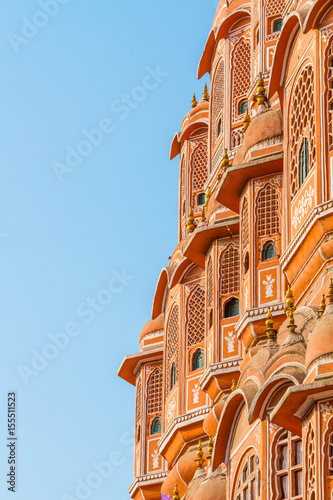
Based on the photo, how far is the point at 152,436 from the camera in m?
33.6

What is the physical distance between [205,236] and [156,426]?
21.5ft

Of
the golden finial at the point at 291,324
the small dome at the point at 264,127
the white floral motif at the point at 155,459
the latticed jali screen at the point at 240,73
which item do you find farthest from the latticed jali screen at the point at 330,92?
the white floral motif at the point at 155,459

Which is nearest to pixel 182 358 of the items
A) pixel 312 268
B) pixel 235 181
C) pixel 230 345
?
pixel 230 345

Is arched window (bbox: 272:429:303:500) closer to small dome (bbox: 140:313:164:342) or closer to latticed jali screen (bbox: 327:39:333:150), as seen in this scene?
latticed jali screen (bbox: 327:39:333:150)

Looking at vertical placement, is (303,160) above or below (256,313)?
above

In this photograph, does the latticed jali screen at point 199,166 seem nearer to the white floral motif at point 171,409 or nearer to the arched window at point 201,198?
the arched window at point 201,198

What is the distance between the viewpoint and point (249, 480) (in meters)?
20.5

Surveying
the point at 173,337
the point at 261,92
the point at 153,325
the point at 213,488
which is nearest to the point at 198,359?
the point at 173,337

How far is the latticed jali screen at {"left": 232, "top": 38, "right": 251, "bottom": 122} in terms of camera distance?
3117 centimetres

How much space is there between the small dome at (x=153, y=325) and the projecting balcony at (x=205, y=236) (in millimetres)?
4321

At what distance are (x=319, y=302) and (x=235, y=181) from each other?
5.52 meters

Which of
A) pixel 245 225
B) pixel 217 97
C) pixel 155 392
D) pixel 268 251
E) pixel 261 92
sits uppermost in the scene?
pixel 217 97

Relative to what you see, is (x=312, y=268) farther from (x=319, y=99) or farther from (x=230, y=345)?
(x=230, y=345)

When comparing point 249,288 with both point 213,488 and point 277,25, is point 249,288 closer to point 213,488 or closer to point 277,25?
point 213,488
